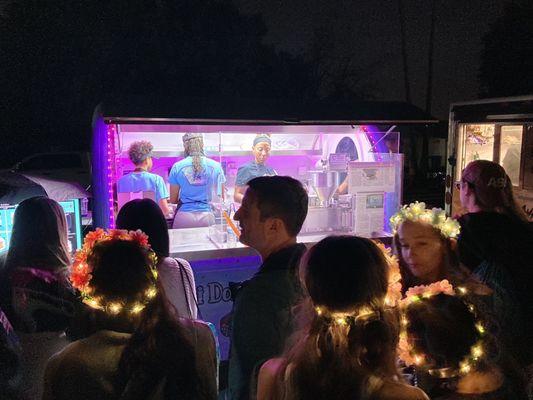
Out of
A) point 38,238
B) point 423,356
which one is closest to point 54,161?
point 38,238

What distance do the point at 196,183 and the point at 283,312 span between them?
4375 mm

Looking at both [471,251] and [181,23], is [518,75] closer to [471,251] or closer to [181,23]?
[181,23]

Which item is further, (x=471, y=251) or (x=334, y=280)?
(x=471, y=251)

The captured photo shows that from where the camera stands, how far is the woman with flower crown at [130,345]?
1.70m

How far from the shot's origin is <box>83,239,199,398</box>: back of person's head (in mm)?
1697

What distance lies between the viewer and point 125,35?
58.7ft

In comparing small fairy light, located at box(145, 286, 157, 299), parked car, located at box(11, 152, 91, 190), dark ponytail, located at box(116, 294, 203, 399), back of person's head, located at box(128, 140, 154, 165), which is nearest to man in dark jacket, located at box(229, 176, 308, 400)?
dark ponytail, located at box(116, 294, 203, 399)

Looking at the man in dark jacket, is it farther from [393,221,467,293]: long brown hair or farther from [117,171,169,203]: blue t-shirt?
[117,171,169,203]: blue t-shirt

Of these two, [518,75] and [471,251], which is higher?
[518,75]

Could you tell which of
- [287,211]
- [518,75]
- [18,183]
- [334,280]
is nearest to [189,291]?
[287,211]

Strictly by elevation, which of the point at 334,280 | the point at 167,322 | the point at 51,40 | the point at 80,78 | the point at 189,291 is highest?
the point at 51,40

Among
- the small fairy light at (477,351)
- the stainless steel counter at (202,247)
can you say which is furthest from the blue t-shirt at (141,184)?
the small fairy light at (477,351)

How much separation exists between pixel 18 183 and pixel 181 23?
1277 centimetres

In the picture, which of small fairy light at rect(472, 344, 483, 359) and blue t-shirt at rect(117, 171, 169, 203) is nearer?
small fairy light at rect(472, 344, 483, 359)
